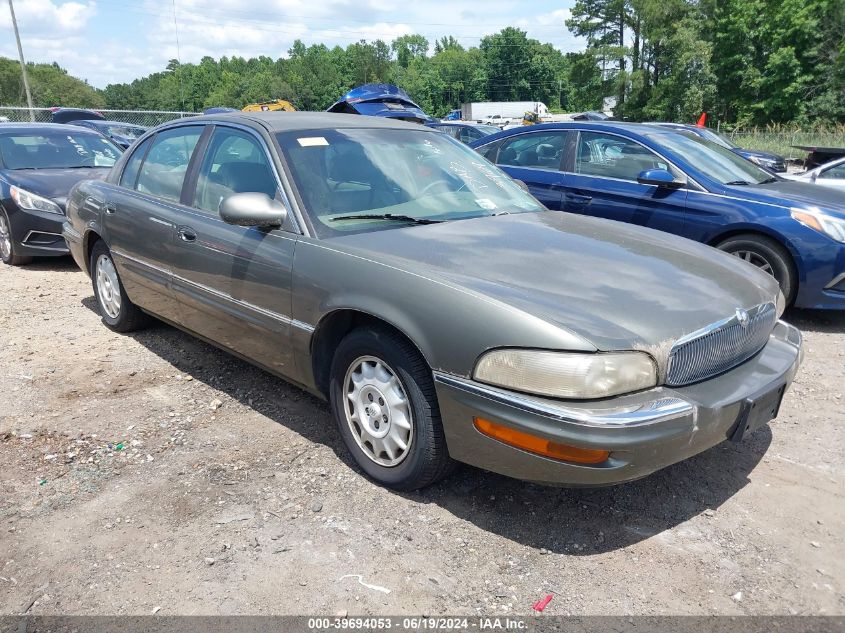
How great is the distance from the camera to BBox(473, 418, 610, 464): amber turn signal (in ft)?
7.70

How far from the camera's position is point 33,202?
23.4 ft

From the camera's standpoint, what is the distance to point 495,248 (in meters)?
3.05

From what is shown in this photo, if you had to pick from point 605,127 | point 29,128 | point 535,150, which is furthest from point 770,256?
point 29,128

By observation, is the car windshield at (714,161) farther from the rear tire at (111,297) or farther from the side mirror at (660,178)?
the rear tire at (111,297)

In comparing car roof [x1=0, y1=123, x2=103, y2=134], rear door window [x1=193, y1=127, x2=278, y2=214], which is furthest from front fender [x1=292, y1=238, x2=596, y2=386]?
car roof [x1=0, y1=123, x2=103, y2=134]

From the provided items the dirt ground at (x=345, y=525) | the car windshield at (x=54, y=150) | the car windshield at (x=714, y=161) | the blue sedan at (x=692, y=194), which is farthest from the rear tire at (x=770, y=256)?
the car windshield at (x=54, y=150)

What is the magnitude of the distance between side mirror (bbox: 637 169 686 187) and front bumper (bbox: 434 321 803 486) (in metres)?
3.39

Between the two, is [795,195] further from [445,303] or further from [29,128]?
[29,128]

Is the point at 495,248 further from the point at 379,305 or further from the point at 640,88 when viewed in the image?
the point at 640,88

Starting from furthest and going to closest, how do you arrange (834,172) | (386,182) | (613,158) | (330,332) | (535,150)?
(834,172)
(535,150)
(613,158)
(386,182)
(330,332)

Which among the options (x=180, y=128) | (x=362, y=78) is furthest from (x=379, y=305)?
(x=362, y=78)

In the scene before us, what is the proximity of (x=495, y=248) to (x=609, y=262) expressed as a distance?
51 centimetres

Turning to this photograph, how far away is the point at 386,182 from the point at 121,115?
2445 cm

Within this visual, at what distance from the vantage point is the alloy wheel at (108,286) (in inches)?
196
